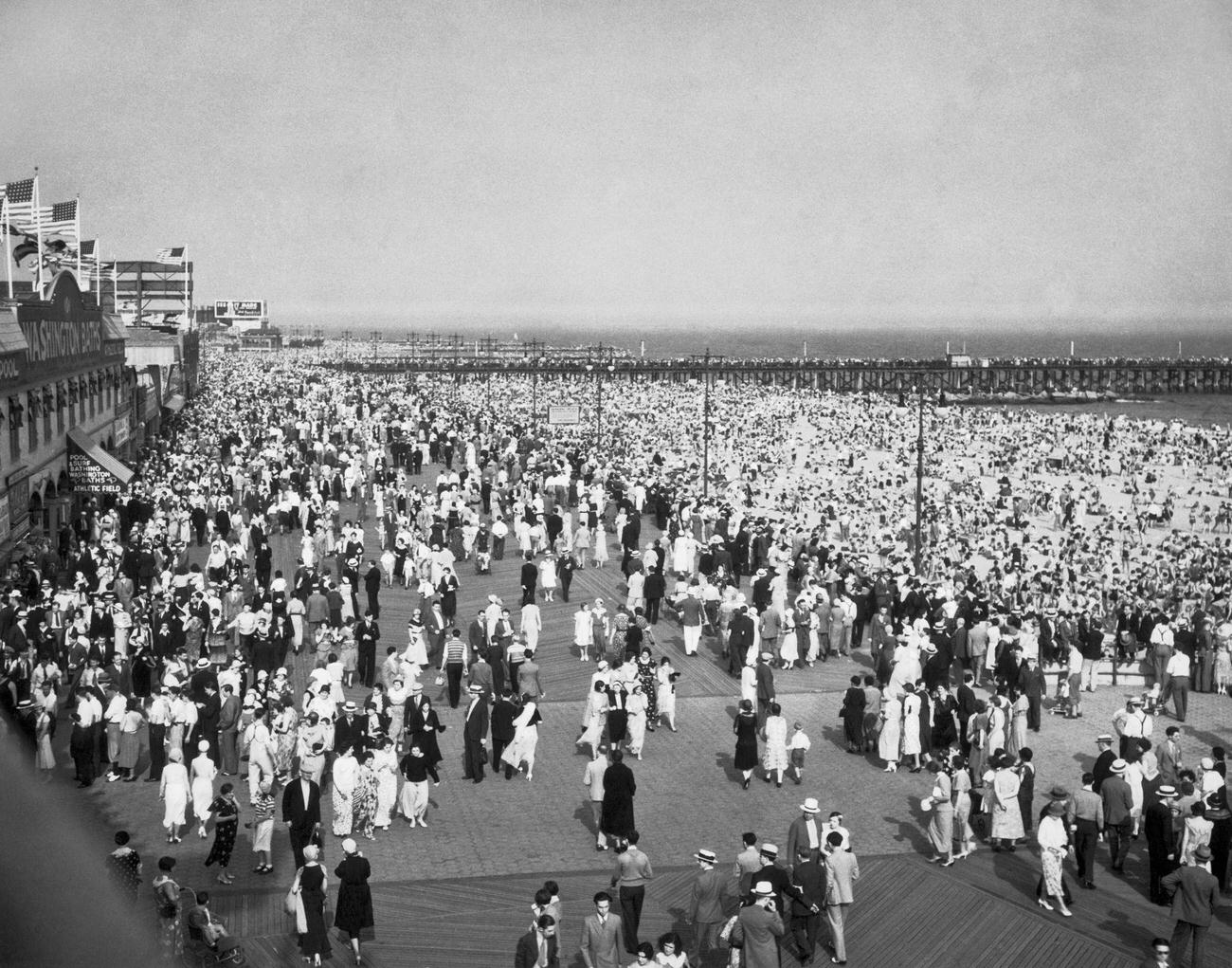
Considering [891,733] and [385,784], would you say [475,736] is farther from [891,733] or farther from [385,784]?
[891,733]

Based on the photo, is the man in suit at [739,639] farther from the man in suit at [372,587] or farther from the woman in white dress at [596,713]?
the man in suit at [372,587]

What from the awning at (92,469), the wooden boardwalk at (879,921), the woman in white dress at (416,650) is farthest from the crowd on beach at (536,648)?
the awning at (92,469)

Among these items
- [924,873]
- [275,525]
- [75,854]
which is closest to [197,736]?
[924,873]

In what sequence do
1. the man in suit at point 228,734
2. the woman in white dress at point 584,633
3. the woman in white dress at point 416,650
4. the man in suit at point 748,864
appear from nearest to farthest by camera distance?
1. the man in suit at point 748,864
2. the man in suit at point 228,734
3. the woman in white dress at point 416,650
4. the woman in white dress at point 584,633

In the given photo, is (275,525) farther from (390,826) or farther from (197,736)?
(390,826)

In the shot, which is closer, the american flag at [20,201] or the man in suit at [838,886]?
the man in suit at [838,886]

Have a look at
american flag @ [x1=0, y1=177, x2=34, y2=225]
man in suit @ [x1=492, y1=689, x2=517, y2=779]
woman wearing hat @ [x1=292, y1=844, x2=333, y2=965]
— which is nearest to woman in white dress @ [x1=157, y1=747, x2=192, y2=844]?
woman wearing hat @ [x1=292, y1=844, x2=333, y2=965]

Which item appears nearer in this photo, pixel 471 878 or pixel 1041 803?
pixel 471 878
